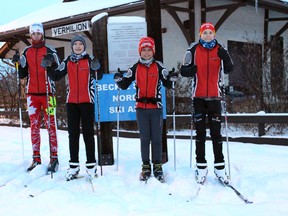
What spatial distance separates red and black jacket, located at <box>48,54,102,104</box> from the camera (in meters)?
4.67

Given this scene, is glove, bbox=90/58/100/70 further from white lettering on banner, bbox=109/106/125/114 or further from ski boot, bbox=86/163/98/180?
ski boot, bbox=86/163/98/180

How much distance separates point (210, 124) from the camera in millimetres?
4402

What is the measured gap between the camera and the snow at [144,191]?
358 cm

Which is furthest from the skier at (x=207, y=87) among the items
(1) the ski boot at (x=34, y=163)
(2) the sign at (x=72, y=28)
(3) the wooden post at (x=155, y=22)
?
(2) the sign at (x=72, y=28)

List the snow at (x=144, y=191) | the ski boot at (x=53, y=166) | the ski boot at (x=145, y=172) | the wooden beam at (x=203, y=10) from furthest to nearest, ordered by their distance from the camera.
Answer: the wooden beam at (x=203, y=10)
the ski boot at (x=53, y=166)
the ski boot at (x=145, y=172)
the snow at (x=144, y=191)

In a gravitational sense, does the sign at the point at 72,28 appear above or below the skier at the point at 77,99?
above

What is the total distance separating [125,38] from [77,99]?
132 centimetres

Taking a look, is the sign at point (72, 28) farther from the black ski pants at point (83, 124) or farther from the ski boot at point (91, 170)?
the ski boot at point (91, 170)

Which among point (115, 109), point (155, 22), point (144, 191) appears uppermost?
point (155, 22)

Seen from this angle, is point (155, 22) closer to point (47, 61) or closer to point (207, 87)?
point (207, 87)

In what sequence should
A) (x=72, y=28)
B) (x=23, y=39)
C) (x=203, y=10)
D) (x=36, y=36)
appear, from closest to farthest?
(x=36, y=36), (x=203, y=10), (x=72, y=28), (x=23, y=39)

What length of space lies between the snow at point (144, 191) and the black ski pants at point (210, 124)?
325 mm

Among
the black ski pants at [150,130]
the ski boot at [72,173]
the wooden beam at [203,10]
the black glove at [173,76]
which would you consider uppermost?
the wooden beam at [203,10]

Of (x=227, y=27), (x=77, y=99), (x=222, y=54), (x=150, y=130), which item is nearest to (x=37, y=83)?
(x=77, y=99)
